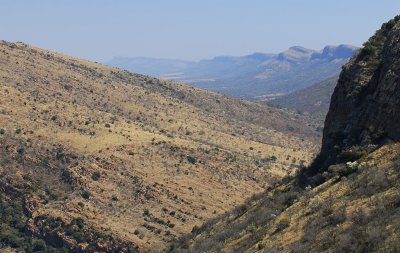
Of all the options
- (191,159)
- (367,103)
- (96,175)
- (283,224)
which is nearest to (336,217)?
(283,224)

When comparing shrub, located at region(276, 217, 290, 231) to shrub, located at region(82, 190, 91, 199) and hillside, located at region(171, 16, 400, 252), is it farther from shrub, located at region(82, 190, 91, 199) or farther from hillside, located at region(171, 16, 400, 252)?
shrub, located at region(82, 190, 91, 199)

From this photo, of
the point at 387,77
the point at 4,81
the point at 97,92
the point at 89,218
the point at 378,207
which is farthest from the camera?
the point at 97,92

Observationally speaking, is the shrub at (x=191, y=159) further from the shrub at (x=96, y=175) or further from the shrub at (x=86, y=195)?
the shrub at (x=86, y=195)

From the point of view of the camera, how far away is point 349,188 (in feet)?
80.1

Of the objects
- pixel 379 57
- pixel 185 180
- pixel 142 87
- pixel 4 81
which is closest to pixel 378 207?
pixel 379 57

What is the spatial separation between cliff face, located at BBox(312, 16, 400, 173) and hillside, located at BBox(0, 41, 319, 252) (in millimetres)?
21185

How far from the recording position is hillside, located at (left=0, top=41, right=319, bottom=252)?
50.3 metres

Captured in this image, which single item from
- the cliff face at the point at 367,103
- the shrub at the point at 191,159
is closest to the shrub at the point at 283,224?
the cliff face at the point at 367,103

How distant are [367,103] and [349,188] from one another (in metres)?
8.26

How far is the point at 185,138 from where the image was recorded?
3000 inches

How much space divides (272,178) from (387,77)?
37.4 meters

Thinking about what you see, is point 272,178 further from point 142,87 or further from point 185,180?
point 142,87

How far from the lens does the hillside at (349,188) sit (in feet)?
61.8

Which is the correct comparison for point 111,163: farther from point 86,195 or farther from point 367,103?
point 367,103
